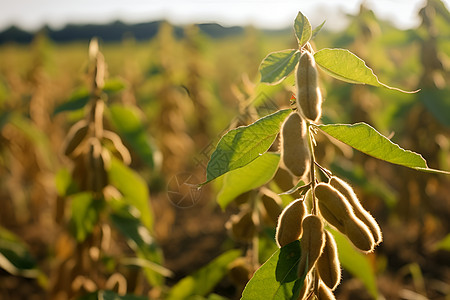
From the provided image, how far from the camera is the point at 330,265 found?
2.38ft

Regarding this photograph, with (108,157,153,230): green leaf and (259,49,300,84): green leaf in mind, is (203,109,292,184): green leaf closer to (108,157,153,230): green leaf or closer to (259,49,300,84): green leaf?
(259,49,300,84): green leaf

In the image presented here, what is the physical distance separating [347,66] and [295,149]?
164mm

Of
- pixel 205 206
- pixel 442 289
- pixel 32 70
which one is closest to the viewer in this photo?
pixel 442 289

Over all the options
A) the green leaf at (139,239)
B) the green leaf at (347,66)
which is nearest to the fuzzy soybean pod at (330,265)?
the green leaf at (347,66)

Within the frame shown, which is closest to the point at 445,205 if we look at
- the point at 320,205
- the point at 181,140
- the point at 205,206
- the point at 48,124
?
the point at 205,206

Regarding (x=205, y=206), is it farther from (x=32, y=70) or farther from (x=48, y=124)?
(x=32, y=70)

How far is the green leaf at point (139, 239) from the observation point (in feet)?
4.58

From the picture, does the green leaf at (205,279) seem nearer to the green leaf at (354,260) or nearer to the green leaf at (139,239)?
the green leaf at (139,239)

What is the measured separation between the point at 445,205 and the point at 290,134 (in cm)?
406

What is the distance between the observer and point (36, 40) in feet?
20.2

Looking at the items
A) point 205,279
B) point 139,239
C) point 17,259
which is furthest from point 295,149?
point 17,259

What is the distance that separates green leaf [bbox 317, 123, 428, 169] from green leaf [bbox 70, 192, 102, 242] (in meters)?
0.93

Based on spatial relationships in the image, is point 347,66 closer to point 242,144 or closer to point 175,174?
point 242,144

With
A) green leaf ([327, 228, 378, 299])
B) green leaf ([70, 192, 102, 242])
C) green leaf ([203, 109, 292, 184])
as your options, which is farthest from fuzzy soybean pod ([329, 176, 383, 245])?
green leaf ([70, 192, 102, 242])
